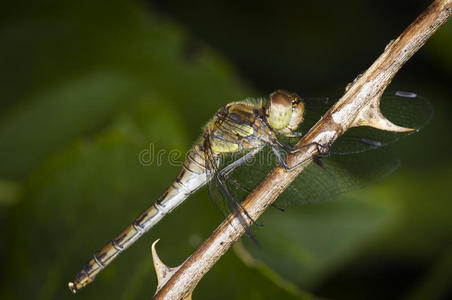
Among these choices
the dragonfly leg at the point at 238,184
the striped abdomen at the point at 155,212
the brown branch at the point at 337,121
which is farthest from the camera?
the dragonfly leg at the point at 238,184

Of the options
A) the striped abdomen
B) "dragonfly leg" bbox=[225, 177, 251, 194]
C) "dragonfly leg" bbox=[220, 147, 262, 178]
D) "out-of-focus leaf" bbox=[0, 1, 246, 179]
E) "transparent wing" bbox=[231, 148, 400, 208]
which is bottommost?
"transparent wing" bbox=[231, 148, 400, 208]

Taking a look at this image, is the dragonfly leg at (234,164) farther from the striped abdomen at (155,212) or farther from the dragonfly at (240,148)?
the striped abdomen at (155,212)

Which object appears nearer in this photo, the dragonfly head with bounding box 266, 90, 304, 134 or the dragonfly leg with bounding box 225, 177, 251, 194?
the dragonfly head with bounding box 266, 90, 304, 134

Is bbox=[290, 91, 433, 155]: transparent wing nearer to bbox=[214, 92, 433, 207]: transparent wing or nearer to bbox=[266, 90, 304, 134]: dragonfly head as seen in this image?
bbox=[214, 92, 433, 207]: transparent wing

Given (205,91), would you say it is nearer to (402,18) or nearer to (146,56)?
(146,56)

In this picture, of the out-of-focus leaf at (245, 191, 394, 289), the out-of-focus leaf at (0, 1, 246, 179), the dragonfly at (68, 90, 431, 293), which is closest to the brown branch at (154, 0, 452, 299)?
the dragonfly at (68, 90, 431, 293)

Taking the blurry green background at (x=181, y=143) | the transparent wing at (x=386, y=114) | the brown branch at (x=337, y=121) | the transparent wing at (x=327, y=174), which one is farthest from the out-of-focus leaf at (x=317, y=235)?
the brown branch at (x=337, y=121)

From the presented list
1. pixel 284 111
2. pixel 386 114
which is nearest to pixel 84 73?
pixel 284 111
